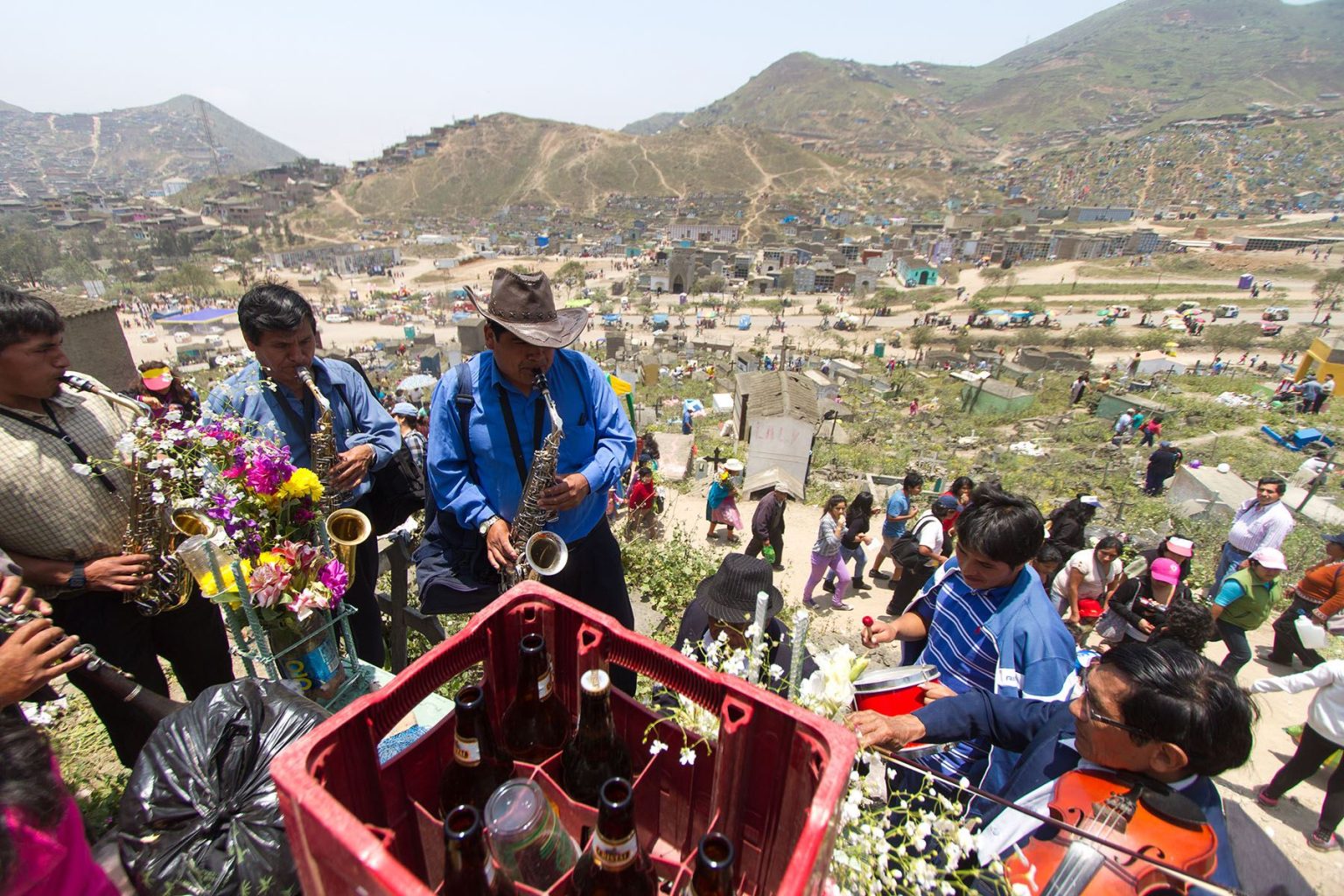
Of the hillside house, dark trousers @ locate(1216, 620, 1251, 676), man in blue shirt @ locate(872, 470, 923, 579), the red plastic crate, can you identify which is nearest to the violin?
the red plastic crate

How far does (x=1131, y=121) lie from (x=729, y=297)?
167 m

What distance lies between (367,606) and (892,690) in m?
3.01

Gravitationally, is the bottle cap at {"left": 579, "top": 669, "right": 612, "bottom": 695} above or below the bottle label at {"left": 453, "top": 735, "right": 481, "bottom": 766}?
above

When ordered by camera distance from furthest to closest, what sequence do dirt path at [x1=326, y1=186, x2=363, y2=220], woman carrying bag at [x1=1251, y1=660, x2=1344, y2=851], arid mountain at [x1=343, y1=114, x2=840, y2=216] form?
1. arid mountain at [x1=343, y1=114, x2=840, y2=216]
2. dirt path at [x1=326, y1=186, x2=363, y2=220]
3. woman carrying bag at [x1=1251, y1=660, x2=1344, y2=851]

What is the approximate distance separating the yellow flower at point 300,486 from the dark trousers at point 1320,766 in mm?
6942

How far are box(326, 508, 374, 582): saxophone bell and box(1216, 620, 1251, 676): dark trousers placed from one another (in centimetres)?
766

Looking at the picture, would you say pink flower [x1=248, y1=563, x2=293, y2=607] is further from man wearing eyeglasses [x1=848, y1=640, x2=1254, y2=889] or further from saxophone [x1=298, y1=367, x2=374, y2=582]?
man wearing eyeglasses [x1=848, y1=640, x2=1254, y2=889]

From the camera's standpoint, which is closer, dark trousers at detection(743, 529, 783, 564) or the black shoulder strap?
the black shoulder strap

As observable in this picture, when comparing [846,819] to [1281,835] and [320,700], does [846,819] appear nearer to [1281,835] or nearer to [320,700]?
[320,700]

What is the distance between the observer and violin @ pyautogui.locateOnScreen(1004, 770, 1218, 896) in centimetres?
163

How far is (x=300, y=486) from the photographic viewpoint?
2.39 metres

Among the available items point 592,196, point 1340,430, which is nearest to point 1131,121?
point 592,196

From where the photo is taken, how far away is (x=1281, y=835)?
4.73 meters

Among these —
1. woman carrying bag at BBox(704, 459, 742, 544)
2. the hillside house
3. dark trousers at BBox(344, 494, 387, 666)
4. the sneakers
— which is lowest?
the hillside house
